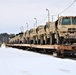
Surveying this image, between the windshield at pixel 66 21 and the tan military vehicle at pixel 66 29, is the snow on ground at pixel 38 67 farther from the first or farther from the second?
the windshield at pixel 66 21

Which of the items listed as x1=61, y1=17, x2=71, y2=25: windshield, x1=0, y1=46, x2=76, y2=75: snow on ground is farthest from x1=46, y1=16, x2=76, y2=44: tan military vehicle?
x1=0, y1=46, x2=76, y2=75: snow on ground

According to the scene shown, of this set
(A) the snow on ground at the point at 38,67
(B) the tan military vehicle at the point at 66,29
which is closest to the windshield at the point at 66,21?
(B) the tan military vehicle at the point at 66,29

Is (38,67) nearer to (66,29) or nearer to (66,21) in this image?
(66,29)

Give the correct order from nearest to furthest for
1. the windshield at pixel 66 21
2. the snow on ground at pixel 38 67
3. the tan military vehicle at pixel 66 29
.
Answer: the snow on ground at pixel 38 67 < the tan military vehicle at pixel 66 29 < the windshield at pixel 66 21

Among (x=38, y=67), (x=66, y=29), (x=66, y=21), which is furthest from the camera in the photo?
(x=66, y=21)

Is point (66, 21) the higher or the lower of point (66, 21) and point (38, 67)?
the higher

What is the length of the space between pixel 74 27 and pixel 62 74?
15.2 m

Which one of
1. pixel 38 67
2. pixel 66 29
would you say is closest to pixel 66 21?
pixel 66 29

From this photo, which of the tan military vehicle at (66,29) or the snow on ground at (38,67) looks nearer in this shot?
the snow on ground at (38,67)

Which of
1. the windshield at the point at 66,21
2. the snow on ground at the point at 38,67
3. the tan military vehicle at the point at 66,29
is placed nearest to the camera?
the snow on ground at the point at 38,67

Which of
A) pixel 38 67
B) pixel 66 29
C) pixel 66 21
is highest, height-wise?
pixel 66 21

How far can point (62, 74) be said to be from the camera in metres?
13.3

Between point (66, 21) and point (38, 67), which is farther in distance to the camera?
point (66, 21)

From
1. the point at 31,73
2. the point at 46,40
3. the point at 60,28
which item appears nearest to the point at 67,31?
the point at 60,28
